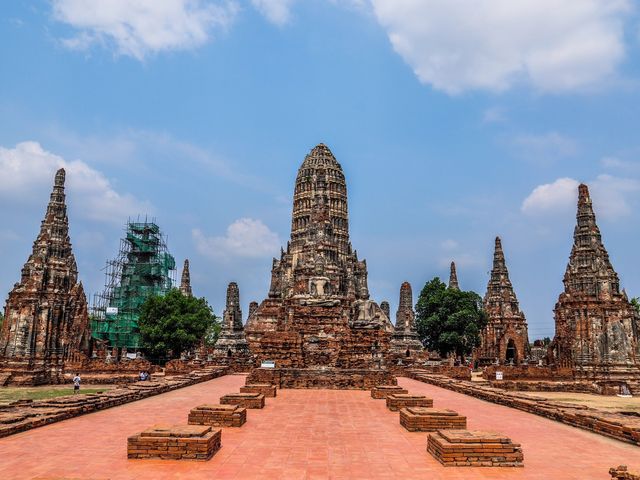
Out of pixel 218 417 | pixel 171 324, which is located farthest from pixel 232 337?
pixel 218 417

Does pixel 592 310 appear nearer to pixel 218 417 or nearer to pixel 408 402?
pixel 408 402

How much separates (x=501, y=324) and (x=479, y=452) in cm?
4644

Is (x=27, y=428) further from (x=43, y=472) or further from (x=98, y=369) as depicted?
(x=98, y=369)

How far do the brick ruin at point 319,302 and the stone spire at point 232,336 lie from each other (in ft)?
5.26

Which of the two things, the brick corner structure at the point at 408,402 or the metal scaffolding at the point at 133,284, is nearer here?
the brick corner structure at the point at 408,402

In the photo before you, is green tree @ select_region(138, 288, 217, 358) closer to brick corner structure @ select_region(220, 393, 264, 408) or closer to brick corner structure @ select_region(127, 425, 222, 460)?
brick corner structure @ select_region(220, 393, 264, 408)

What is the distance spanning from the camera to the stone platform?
19.4 meters

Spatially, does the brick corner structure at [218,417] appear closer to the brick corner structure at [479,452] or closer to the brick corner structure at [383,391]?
the brick corner structure at [479,452]

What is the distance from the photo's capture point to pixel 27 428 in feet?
31.8

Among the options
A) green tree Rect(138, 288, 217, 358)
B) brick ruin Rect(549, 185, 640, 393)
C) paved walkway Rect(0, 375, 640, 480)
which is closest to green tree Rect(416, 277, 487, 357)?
brick ruin Rect(549, 185, 640, 393)

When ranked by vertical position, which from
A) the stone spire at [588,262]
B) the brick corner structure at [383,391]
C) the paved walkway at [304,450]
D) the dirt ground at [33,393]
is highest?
the stone spire at [588,262]

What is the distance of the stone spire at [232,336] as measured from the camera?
134 ft

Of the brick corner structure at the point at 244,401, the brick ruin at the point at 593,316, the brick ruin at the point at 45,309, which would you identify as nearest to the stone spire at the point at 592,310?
the brick ruin at the point at 593,316

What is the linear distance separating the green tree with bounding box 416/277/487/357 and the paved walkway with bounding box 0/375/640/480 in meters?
34.8
